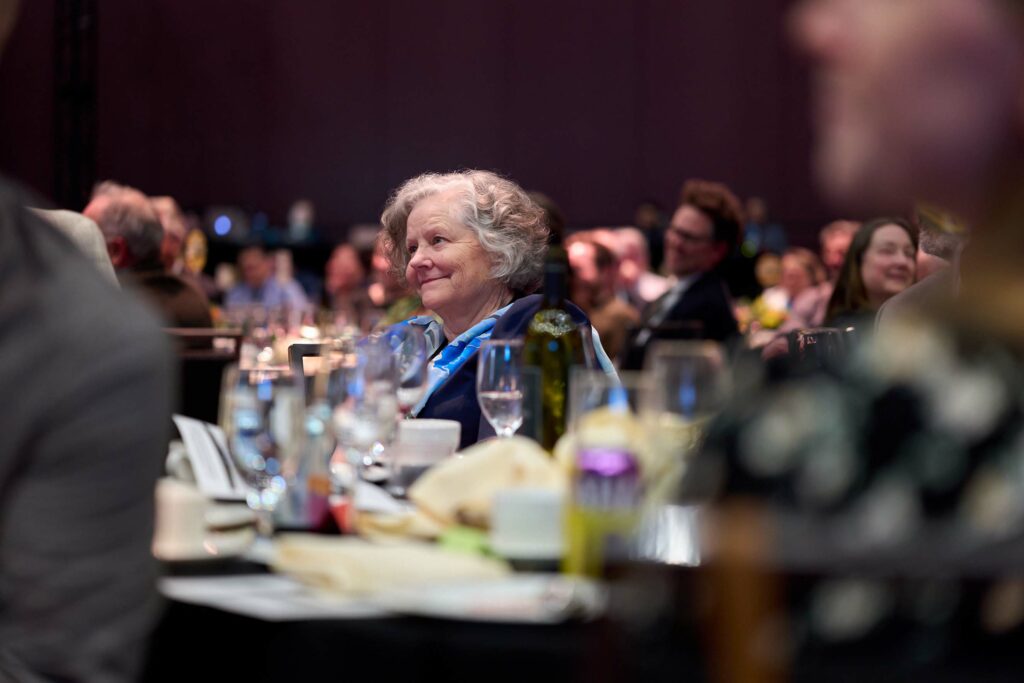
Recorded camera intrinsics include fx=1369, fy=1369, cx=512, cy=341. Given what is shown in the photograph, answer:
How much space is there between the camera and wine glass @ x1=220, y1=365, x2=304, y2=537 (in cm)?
185

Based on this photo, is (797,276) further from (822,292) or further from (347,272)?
(347,272)

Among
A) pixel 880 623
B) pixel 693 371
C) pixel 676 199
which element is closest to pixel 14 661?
pixel 880 623

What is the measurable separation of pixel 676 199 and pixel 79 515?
39.8 ft

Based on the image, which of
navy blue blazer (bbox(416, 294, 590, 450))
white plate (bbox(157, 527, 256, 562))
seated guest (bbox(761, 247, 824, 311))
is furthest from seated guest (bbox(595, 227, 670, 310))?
white plate (bbox(157, 527, 256, 562))

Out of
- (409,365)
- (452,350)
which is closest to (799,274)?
(452,350)

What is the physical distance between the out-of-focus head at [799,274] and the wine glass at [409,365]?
584cm

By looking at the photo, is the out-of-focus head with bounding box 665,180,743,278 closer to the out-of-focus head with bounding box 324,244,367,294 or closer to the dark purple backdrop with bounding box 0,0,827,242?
the out-of-focus head with bounding box 324,244,367,294

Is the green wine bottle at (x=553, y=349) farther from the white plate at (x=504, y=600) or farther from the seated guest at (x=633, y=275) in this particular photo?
the seated guest at (x=633, y=275)

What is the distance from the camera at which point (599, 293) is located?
255 inches

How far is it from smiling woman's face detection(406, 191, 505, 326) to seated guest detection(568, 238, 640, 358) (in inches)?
101

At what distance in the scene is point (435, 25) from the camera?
44.0ft

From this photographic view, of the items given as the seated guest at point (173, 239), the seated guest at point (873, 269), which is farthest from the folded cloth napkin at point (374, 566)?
the seated guest at point (173, 239)

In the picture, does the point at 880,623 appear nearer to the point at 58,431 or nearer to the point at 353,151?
the point at 58,431

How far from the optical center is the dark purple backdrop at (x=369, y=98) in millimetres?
13156
